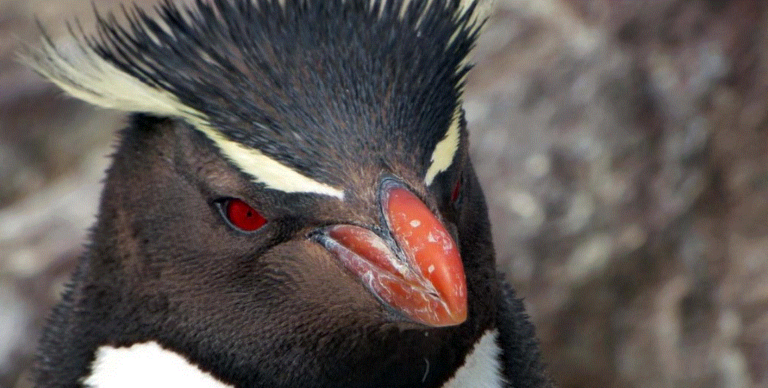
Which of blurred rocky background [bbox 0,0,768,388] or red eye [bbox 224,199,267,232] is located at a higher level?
blurred rocky background [bbox 0,0,768,388]

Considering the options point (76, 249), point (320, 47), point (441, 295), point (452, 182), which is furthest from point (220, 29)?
point (76, 249)

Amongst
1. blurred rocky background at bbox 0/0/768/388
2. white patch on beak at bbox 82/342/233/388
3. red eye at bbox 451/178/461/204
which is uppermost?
blurred rocky background at bbox 0/0/768/388

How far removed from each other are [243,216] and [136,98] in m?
0.29

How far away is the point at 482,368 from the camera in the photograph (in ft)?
7.16

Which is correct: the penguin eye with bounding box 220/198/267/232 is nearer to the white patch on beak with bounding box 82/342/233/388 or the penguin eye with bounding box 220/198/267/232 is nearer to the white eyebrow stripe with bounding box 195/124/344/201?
the white eyebrow stripe with bounding box 195/124/344/201

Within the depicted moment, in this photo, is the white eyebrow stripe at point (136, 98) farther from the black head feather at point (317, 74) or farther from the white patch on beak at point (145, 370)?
the white patch on beak at point (145, 370)

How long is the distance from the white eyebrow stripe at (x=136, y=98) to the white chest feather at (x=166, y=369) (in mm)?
366

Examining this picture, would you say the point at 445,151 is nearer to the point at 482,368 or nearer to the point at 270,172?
the point at 270,172

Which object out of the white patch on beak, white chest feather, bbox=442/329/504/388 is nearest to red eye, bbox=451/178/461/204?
white chest feather, bbox=442/329/504/388

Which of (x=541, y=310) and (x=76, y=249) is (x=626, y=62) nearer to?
(x=541, y=310)

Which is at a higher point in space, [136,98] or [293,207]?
[136,98]

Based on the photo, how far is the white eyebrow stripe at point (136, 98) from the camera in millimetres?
1948

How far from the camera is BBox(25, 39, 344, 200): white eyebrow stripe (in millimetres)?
1948

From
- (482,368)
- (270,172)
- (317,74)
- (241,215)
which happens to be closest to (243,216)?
(241,215)
